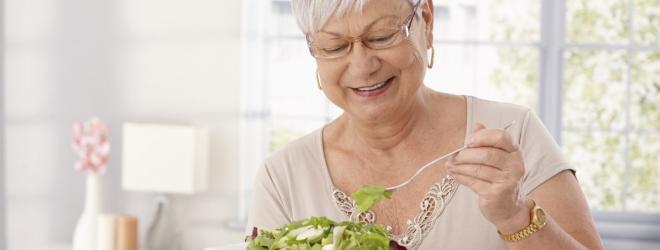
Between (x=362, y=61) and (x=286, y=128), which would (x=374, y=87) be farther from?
(x=286, y=128)

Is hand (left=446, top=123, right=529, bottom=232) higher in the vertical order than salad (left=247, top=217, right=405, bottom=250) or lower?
higher

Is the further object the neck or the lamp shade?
the lamp shade

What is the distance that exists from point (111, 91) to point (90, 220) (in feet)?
2.76

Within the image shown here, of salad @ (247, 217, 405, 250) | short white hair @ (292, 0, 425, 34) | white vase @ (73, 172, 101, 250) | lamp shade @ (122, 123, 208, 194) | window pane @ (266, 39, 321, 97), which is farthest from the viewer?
window pane @ (266, 39, 321, 97)

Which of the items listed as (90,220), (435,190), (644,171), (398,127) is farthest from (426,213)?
(644,171)

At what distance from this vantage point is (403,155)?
78.9 inches

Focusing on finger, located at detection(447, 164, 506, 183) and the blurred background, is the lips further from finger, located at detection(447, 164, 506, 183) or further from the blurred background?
the blurred background

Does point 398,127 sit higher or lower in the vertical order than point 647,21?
lower

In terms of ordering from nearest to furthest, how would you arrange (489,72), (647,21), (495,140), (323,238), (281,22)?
(323,238) < (495,140) < (647,21) < (489,72) < (281,22)

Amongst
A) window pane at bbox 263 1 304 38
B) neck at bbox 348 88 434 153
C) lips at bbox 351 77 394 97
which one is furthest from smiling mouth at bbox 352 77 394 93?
window pane at bbox 263 1 304 38

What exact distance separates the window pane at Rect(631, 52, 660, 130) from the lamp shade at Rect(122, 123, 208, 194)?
6.90ft

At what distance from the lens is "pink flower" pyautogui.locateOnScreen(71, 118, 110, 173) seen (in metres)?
4.73

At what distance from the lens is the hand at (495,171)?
1.56 m

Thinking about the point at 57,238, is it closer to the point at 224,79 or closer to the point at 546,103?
the point at 224,79
